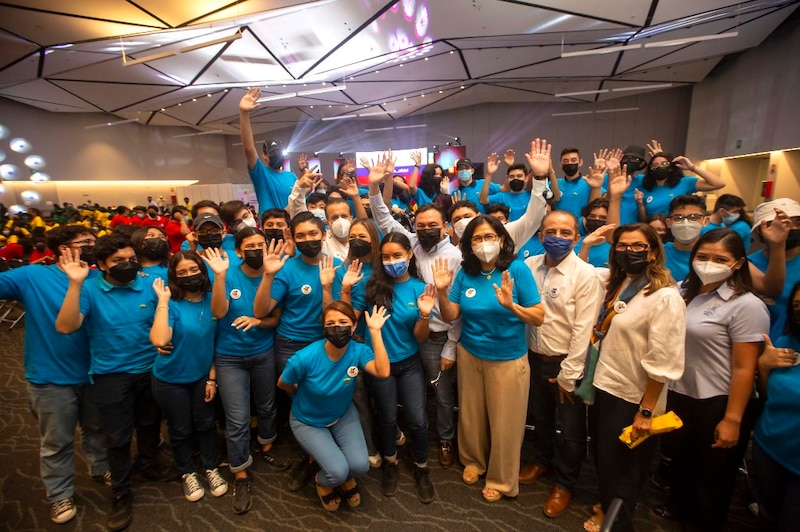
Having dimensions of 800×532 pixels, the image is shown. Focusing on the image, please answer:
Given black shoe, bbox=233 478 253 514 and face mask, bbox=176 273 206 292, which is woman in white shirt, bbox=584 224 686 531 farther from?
face mask, bbox=176 273 206 292

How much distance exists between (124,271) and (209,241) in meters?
0.65

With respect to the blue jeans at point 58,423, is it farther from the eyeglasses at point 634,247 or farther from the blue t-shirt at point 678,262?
the blue t-shirt at point 678,262

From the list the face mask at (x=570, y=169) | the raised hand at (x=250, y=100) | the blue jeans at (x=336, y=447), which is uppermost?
the raised hand at (x=250, y=100)

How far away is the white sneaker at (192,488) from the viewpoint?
231 cm

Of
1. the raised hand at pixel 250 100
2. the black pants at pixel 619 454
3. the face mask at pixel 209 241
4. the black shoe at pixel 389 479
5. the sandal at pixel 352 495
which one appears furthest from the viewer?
the raised hand at pixel 250 100

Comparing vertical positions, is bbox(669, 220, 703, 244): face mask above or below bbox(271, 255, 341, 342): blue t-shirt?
above

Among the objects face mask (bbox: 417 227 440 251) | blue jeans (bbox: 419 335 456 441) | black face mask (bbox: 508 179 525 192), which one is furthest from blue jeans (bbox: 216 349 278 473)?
black face mask (bbox: 508 179 525 192)

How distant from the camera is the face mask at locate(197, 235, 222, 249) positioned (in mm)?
2648

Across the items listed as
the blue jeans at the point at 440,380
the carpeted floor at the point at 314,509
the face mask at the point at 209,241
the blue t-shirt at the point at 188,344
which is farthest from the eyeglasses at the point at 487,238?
the face mask at the point at 209,241

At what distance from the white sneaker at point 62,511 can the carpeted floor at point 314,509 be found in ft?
0.12

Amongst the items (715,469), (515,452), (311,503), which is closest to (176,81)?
(311,503)

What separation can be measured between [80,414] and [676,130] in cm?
1341

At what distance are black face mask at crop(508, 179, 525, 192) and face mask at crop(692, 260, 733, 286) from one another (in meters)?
2.25

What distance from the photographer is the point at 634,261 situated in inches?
71.4
